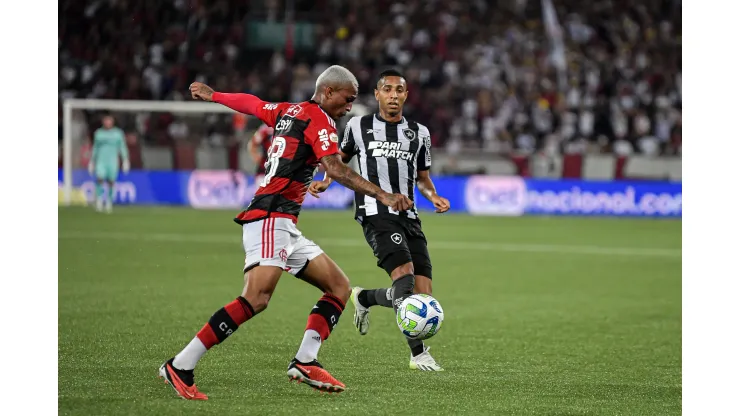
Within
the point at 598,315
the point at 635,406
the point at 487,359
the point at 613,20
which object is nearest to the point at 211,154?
the point at 613,20

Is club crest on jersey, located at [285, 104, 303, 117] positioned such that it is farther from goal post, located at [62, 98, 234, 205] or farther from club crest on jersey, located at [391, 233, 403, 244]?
goal post, located at [62, 98, 234, 205]

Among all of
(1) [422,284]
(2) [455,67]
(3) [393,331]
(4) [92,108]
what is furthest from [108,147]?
(1) [422,284]

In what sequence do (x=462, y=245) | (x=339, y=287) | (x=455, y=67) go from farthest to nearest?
(x=455, y=67)
(x=462, y=245)
(x=339, y=287)

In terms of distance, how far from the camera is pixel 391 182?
25.5 feet

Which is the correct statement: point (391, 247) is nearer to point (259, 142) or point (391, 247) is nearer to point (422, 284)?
point (422, 284)

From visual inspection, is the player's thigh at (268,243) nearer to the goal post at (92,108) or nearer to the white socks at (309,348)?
the white socks at (309,348)

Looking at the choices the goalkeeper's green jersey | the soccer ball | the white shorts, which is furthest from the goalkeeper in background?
the white shorts

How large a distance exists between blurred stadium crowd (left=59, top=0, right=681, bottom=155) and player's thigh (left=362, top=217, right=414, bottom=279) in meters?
15.5

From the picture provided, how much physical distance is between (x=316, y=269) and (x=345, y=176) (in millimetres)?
664

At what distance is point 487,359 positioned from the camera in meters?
7.95

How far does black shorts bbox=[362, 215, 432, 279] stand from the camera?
7.59m

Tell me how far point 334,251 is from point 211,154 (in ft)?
30.8

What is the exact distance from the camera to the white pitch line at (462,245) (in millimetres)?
16703

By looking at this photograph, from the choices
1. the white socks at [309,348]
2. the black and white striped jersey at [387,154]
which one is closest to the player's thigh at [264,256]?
the white socks at [309,348]
